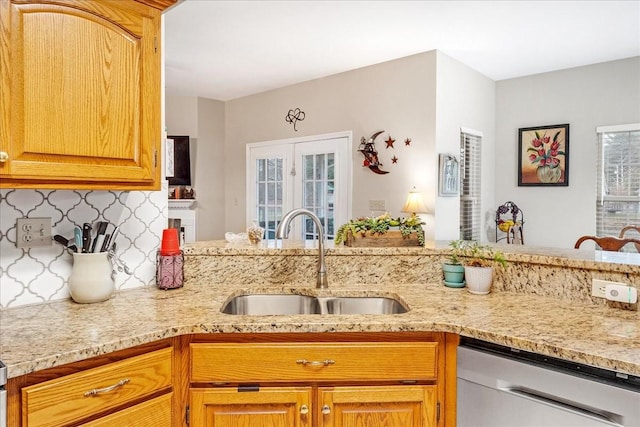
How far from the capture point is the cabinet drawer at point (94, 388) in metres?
1.15

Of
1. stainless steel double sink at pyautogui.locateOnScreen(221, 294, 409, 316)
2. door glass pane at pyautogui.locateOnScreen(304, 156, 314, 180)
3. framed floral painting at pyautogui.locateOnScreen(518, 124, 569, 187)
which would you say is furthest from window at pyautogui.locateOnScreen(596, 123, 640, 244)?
stainless steel double sink at pyautogui.locateOnScreen(221, 294, 409, 316)

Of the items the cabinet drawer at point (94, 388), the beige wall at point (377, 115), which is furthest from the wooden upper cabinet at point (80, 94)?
the beige wall at point (377, 115)

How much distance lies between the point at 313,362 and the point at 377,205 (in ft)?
10.7

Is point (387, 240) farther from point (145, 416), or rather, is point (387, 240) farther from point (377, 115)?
point (377, 115)

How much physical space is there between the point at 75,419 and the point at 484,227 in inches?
182

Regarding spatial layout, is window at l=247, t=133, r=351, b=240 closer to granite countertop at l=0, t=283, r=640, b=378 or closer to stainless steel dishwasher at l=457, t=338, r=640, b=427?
granite countertop at l=0, t=283, r=640, b=378

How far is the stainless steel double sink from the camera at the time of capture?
193 centimetres

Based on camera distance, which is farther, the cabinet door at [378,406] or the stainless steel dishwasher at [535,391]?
the cabinet door at [378,406]

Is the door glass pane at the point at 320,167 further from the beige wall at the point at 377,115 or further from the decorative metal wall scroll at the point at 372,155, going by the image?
the decorative metal wall scroll at the point at 372,155

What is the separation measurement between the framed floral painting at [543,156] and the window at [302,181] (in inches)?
76.0

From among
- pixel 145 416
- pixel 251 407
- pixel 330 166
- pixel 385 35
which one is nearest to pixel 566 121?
pixel 385 35

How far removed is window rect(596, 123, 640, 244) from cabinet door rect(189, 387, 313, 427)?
13.7 ft

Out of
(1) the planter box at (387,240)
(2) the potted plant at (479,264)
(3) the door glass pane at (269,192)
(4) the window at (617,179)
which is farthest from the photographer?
(3) the door glass pane at (269,192)

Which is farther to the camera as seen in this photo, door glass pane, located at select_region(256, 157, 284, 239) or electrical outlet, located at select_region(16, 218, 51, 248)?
door glass pane, located at select_region(256, 157, 284, 239)
